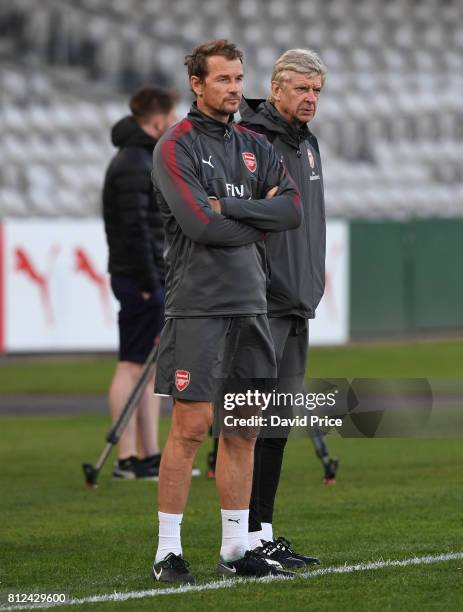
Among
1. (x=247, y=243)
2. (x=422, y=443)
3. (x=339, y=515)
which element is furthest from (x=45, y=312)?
(x=247, y=243)

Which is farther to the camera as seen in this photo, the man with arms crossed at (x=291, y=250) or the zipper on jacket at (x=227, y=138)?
the man with arms crossed at (x=291, y=250)

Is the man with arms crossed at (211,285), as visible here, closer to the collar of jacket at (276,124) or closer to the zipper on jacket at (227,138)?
the zipper on jacket at (227,138)

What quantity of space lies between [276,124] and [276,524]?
206 cm

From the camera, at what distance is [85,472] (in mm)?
8656

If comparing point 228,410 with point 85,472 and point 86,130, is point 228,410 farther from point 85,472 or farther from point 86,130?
point 86,130

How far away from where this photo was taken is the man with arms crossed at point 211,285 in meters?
5.27

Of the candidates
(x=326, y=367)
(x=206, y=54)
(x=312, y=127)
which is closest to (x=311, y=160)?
(x=206, y=54)

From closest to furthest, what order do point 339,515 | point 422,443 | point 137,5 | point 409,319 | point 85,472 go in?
point 339,515 < point 85,472 < point 422,443 < point 409,319 < point 137,5

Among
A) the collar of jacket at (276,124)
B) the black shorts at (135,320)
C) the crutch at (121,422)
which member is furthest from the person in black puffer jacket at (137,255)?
the collar of jacket at (276,124)

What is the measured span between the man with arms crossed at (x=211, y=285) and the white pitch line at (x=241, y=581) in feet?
0.31

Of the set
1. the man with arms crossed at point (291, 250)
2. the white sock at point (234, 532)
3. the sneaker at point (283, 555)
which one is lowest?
the sneaker at point (283, 555)

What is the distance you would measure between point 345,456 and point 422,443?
964mm

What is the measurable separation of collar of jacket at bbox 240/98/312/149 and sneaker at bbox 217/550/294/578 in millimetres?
1710

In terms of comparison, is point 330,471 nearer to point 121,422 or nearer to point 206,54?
point 121,422
